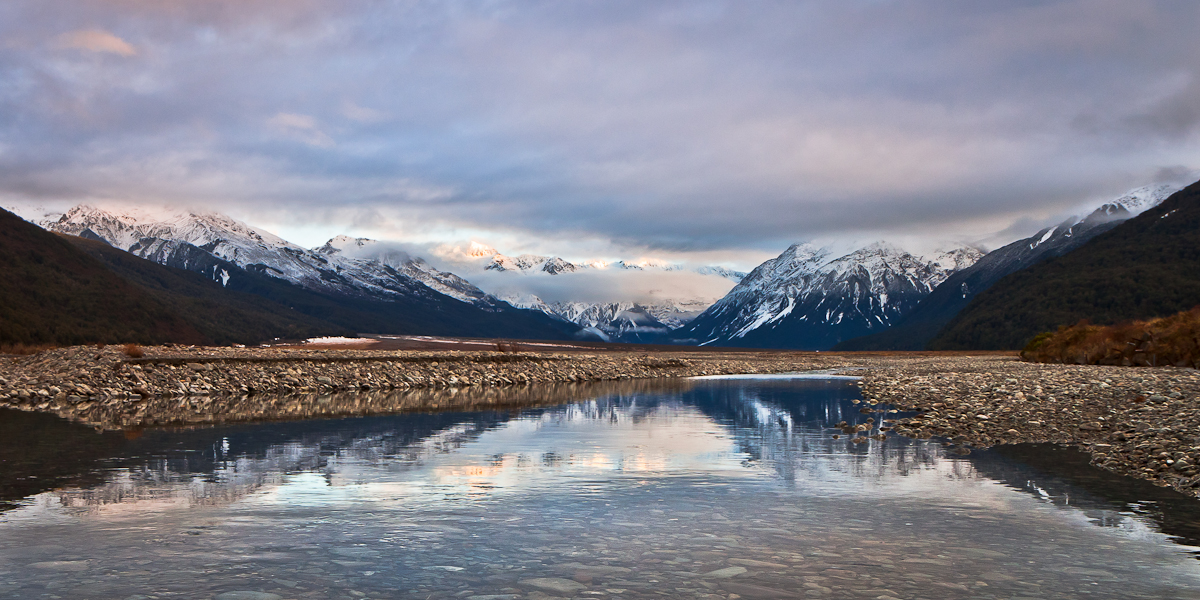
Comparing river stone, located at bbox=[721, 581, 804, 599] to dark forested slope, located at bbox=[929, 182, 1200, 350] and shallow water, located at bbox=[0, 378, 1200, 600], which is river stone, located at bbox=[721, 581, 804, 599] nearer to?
shallow water, located at bbox=[0, 378, 1200, 600]

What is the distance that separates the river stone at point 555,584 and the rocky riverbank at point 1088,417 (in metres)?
11.9

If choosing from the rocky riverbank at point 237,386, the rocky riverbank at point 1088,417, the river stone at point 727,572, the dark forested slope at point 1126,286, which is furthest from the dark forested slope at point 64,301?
the dark forested slope at point 1126,286

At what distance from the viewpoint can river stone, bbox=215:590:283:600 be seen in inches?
351

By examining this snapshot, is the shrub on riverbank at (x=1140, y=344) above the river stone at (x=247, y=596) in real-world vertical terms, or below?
above

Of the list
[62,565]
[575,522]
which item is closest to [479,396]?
[575,522]

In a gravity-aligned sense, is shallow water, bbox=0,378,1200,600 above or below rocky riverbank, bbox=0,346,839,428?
below

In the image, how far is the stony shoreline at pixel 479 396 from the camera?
22281mm

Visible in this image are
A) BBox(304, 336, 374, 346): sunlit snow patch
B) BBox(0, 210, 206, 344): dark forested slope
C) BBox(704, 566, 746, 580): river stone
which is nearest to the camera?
BBox(704, 566, 746, 580): river stone

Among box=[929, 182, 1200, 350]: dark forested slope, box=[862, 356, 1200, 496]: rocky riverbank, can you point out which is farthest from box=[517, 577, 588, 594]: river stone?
box=[929, 182, 1200, 350]: dark forested slope

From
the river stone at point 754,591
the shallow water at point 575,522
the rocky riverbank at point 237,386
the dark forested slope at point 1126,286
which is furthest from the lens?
the dark forested slope at point 1126,286

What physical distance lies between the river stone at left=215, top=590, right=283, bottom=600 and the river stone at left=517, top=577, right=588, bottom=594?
2.70 m

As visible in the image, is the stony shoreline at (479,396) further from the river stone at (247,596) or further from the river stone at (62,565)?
the river stone at (62,565)

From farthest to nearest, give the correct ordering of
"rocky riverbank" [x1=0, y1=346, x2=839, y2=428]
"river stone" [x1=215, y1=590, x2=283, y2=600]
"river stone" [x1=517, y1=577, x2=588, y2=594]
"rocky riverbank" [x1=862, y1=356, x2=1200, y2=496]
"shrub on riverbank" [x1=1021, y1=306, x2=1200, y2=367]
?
"shrub on riverbank" [x1=1021, y1=306, x2=1200, y2=367], "rocky riverbank" [x1=0, y1=346, x2=839, y2=428], "rocky riverbank" [x1=862, y1=356, x2=1200, y2=496], "river stone" [x1=517, y1=577, x2=588, y2=594], "river stone" [x1=215, y1=590, x2=283, y2=600]

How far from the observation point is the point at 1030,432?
80.9ft
